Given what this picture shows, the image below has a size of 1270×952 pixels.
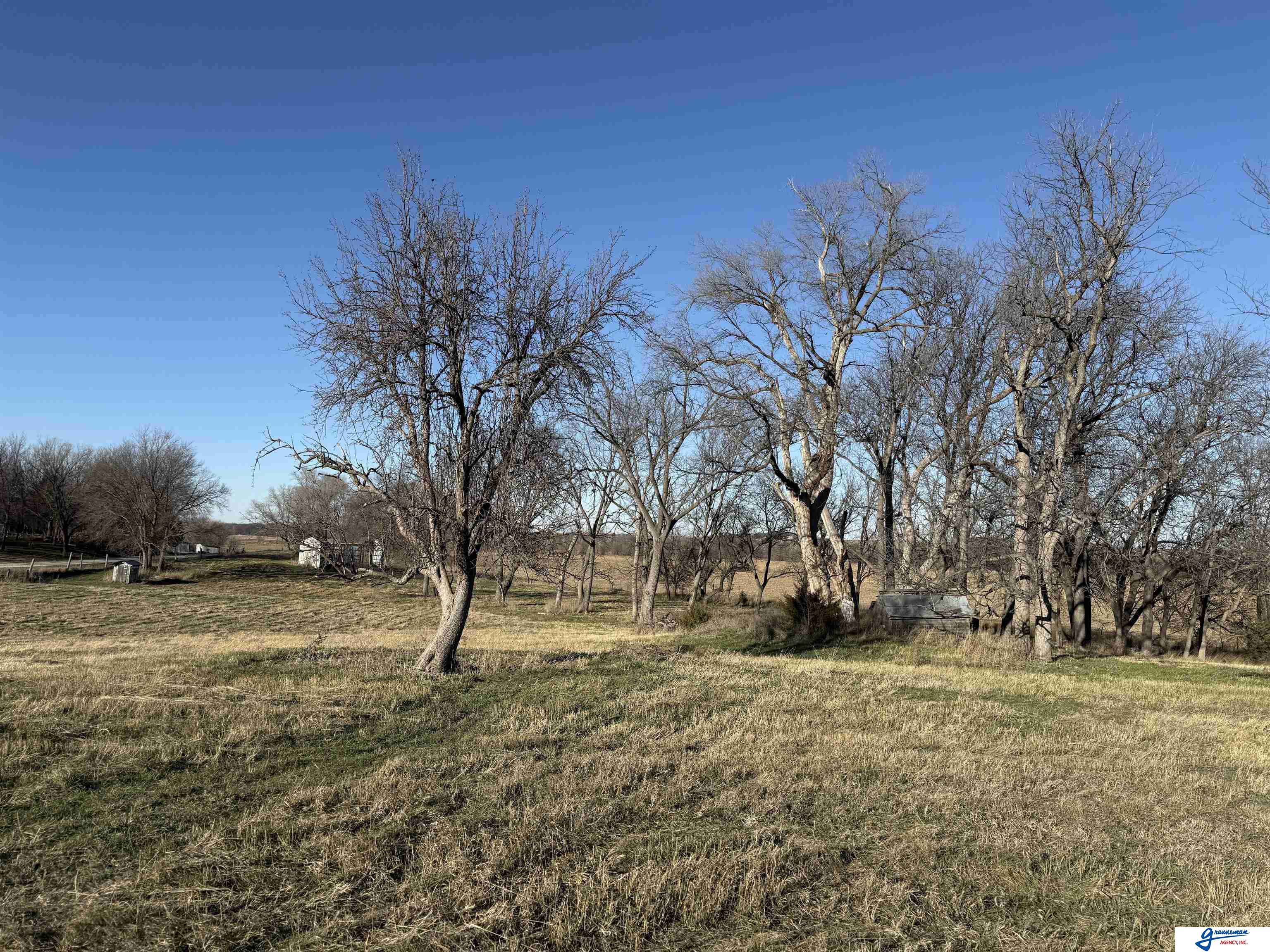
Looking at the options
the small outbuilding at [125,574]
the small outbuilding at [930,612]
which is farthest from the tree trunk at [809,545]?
the small outbuilding at [125,574]

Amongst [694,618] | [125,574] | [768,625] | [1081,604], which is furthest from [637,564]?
[125,574]

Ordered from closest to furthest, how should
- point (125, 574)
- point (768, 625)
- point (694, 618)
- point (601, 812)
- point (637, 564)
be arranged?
1. point (601, 812)
2. point (768, 625)
3. point (694, 618)
4. point (637, 564)
5. point (125, 574)

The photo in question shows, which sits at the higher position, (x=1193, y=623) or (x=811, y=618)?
(x=1193, y=623)

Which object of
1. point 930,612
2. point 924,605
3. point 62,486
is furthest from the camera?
point 62,486

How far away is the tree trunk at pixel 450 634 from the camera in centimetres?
1291

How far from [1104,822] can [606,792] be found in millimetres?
4145

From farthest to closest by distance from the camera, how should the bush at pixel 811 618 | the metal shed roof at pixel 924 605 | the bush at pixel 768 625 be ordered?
the metal shed roof at pixel 924 605, the bush at pixel 768 625, the bush at pixel 811 618

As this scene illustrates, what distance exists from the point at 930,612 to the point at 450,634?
53.1ft

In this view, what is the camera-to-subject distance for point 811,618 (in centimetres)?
2278

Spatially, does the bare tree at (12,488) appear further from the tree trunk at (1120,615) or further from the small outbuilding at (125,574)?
the tree trunk at (1120,615)

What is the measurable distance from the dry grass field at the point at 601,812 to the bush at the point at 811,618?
27.9 feet

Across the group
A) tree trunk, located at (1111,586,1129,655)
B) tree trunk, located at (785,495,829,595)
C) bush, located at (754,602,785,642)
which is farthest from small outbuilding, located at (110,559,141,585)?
tree trunk, located at (1111,586,1129,655)

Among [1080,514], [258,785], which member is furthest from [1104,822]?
[1080,514]

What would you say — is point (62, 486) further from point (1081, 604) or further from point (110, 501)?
point (1081, 604)
